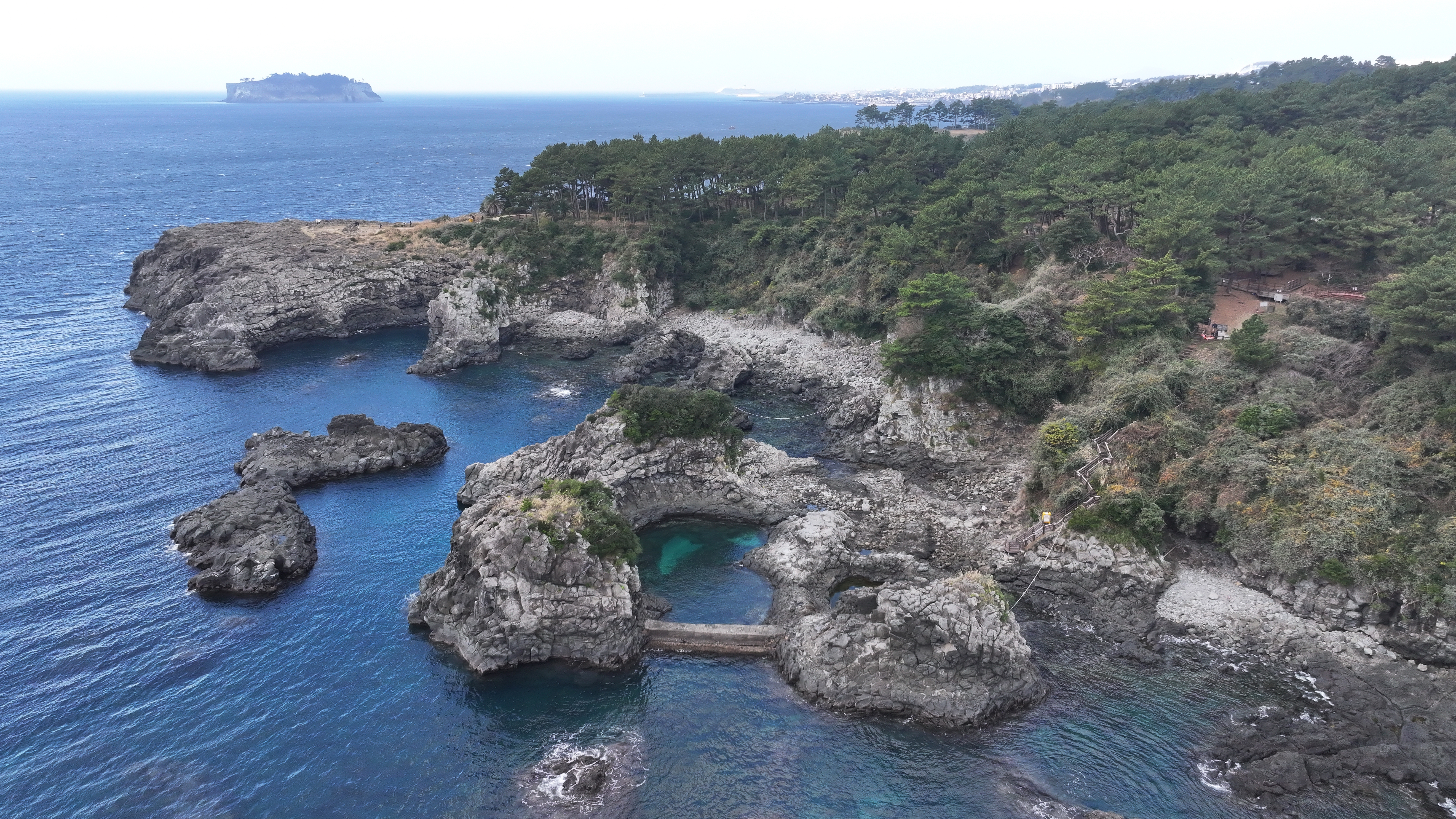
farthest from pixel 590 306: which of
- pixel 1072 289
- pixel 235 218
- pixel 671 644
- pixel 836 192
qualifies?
pixel 235 218

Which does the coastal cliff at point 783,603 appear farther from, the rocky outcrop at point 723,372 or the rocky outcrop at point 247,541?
the rocky outcrop at point 723,372

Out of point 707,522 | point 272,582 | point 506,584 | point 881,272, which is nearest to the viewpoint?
point 506,584

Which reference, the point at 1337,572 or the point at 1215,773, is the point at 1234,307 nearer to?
the point at 1337,572

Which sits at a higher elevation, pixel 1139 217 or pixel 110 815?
pixel 1139 217

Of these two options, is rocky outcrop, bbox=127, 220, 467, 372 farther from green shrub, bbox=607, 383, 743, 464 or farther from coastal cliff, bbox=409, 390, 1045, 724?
coastal cliff, bbox=409, 390, 1045, 724

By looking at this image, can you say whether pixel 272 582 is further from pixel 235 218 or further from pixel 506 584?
pixel 235 218

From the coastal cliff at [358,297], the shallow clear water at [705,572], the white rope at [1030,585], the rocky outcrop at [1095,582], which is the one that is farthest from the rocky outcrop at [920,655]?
the coastal cliff at [358,297]

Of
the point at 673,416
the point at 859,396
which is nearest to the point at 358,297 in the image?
the point at 673,416

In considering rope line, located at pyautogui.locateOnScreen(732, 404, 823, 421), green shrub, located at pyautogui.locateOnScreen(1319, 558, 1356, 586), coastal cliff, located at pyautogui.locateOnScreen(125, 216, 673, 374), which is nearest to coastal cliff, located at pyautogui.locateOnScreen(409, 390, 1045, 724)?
green shrub, located at pyautogui.locateOnScreen(1319, 558, 1356, 586)
